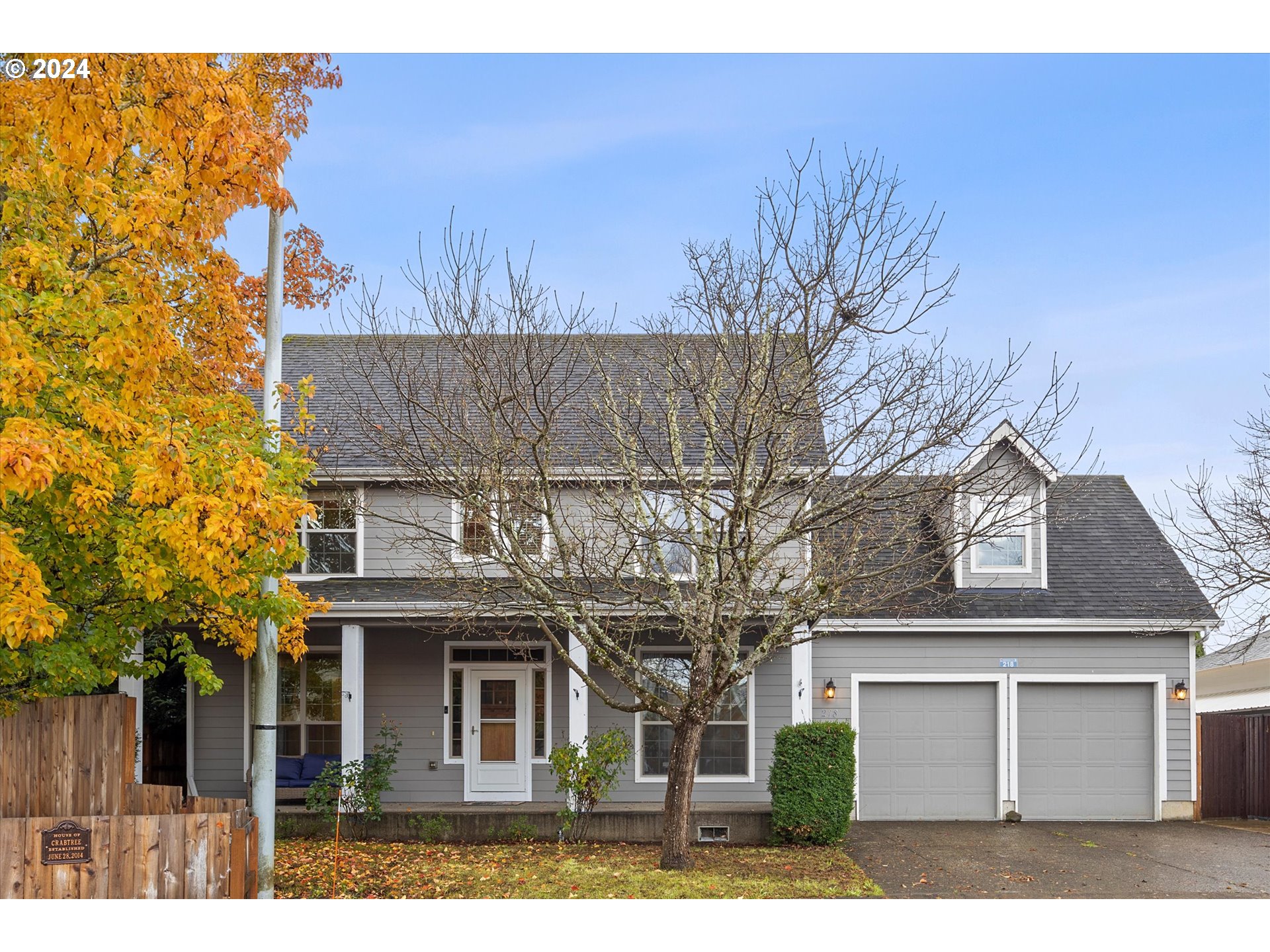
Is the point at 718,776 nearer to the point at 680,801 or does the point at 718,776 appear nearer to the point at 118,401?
the point at 680,801

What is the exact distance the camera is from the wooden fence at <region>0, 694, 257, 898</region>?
7.27 meters

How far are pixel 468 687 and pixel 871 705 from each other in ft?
20.2

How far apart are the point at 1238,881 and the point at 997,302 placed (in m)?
6.67

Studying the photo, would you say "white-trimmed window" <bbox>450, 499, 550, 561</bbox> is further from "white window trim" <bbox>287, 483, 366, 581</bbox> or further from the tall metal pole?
"white window trim" <bbox>287, 483, 366, 581</bbox>

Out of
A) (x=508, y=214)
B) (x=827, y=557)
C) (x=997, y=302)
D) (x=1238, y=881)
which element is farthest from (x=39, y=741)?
(x=1238, y=881)

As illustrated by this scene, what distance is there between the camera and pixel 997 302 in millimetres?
11031

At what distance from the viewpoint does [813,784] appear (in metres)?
12.3

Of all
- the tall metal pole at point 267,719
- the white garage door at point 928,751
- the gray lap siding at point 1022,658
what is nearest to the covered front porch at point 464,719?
the gray lap siding at point 1022,658

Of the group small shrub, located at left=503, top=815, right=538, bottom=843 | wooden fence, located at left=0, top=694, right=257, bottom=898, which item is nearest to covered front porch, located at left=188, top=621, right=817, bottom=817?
small shrub, located at left=503, top=815, right=538, bottom=843

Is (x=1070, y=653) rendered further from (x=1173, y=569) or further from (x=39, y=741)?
(x=39, y=741)

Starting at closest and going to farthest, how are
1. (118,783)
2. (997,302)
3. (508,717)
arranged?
1. (118,783)
2. (997,302)
3. (508,717)

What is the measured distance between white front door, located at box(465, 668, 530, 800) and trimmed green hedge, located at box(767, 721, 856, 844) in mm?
4198

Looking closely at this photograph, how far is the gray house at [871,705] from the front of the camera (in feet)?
48.8

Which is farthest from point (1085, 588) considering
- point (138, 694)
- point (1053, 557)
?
point (138, 694)
